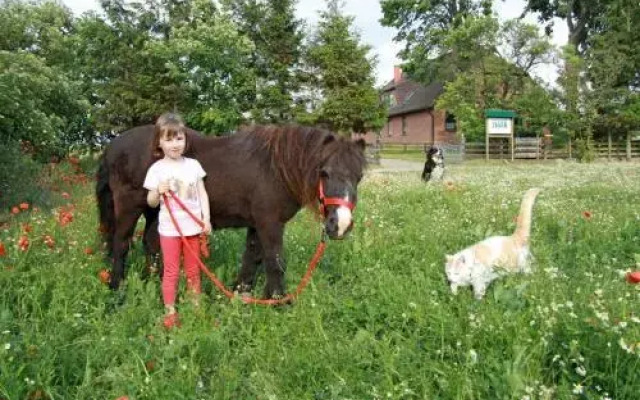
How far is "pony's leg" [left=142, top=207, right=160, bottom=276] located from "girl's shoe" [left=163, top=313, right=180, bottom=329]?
1.29 metres

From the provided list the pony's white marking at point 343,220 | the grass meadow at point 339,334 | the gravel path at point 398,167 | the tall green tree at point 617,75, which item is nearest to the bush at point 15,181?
the grass meadow at point 339,334

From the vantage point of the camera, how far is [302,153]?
3.92m

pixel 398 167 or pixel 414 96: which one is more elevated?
pixel 414 96

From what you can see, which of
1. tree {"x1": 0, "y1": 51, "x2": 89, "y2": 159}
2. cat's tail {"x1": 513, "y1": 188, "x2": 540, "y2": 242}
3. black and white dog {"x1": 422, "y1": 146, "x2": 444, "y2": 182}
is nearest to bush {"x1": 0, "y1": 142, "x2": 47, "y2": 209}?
tree {"x1": 0, "y1": 51, "x2": 89, "y2": 159}

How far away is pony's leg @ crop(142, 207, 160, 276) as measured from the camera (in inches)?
189

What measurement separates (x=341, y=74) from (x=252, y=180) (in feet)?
74.7

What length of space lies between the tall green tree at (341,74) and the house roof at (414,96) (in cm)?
1923

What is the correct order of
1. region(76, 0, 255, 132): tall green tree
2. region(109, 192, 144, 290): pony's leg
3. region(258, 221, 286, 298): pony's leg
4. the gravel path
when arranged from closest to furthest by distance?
1. region(258, 221, 286, 298): pony's leg
2. region(109, 192, 144, 290): pony's leg
3. region(76, 0, 255, 132): tall green tree
4. the gravel path

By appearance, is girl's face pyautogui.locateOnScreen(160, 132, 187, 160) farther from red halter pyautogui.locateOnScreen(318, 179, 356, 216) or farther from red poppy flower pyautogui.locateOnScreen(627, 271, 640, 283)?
red poppy flower pyautogui.locateOnScreen(627, 271, 640, 283)

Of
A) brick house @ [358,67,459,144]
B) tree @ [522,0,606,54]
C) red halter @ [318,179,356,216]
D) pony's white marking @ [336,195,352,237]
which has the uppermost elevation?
tree @ [522,0,606,54]

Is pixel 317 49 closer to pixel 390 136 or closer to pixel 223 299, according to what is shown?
pixel 223 299

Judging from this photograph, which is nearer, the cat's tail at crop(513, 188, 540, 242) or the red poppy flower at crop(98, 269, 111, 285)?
the red poppy flower at crop(98, 269, 111, 285)

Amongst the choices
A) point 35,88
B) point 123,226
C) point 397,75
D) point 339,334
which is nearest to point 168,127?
point 123,226

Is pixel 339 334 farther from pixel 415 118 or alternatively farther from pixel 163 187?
pixel 415 118
